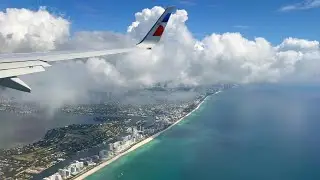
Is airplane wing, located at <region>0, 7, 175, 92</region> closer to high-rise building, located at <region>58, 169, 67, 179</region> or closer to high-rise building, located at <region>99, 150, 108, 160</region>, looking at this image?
high-rise building, located at <region>58, 169, 67, 179</region>

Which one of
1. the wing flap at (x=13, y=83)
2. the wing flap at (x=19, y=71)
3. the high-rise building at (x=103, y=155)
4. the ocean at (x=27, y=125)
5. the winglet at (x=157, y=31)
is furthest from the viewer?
the ocean at (x=27, y=125)

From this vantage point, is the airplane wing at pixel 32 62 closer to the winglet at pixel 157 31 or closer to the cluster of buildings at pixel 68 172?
the winglet at pixel 157 31

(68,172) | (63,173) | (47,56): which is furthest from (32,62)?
(68,172)

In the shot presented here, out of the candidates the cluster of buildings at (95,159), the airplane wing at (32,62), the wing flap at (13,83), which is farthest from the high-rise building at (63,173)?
the wing flap at (13,83)

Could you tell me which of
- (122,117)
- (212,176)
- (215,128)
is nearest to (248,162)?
(212,176)

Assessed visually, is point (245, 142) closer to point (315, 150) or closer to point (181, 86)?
point (315, 150)

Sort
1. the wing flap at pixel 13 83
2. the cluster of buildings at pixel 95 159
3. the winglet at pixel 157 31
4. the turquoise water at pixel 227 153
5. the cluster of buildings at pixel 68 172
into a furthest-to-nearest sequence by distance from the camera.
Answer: the turquoise water at pixel 227 153
the cluster of buildings at pixel 95 159
the cluster of buildings at pixel 68 172
the winglet at pixel 157 31
the wing flap at pixel 13 83

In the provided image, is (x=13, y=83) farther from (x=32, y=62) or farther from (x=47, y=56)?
(x=47, y=56)
